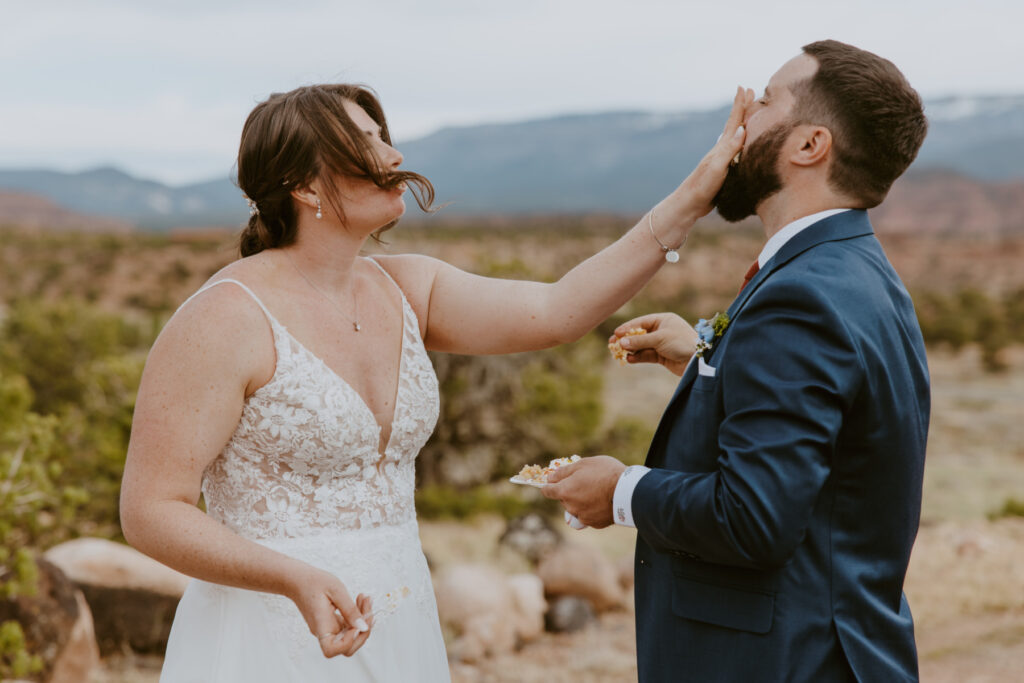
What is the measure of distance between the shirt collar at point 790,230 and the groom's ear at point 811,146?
13cm

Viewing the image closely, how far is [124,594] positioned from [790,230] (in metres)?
5.49

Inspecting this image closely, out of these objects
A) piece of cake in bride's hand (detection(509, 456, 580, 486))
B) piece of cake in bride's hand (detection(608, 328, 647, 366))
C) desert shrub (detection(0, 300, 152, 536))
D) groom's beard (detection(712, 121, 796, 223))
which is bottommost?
desert shrub (detection(0, 300, 152, 536))

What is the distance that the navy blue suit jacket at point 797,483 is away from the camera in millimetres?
1940

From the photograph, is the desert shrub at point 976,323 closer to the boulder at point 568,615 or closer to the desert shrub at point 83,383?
the boulder at point 568,615

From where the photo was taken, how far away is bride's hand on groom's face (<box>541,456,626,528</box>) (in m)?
2.27

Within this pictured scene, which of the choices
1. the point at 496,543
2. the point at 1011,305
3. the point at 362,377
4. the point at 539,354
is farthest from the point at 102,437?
the point at 1011,305

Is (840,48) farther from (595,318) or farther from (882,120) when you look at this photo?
(595,318)

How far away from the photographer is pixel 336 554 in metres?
2.58

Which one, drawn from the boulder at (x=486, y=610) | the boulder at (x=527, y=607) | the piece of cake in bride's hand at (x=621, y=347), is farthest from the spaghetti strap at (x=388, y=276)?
the boulder at (x=527, y=607)

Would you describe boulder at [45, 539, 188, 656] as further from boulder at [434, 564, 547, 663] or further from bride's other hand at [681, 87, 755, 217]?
bride's other hand at [681, 87, 755, 217]

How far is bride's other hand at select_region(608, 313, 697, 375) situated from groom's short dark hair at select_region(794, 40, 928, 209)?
2.39 feet

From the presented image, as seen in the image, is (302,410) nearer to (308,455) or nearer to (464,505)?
(308,455)

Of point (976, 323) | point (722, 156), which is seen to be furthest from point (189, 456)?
point (976, 323)

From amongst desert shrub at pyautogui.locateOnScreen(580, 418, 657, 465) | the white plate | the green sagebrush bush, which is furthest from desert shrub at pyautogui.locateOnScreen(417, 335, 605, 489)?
the white plate
